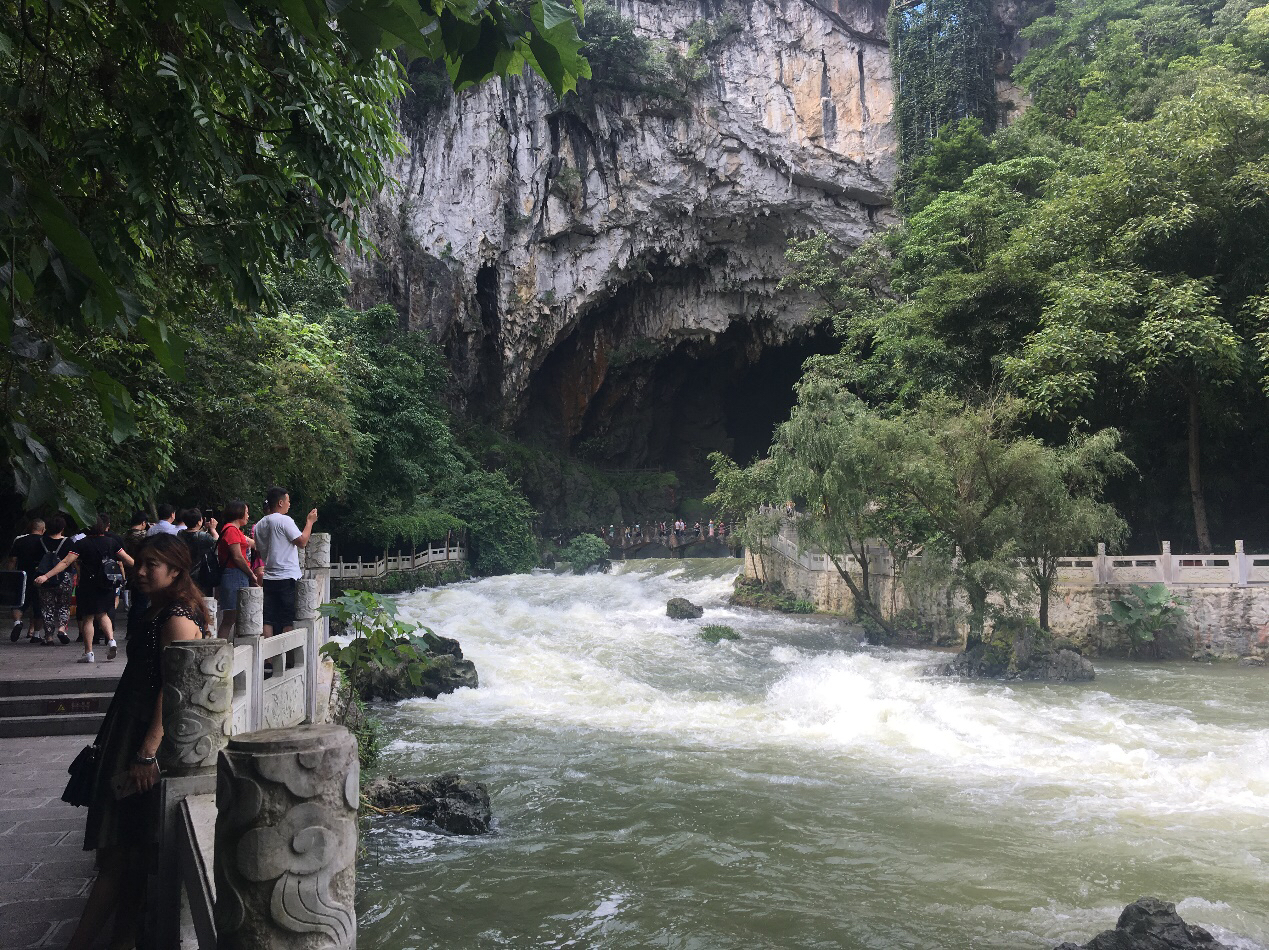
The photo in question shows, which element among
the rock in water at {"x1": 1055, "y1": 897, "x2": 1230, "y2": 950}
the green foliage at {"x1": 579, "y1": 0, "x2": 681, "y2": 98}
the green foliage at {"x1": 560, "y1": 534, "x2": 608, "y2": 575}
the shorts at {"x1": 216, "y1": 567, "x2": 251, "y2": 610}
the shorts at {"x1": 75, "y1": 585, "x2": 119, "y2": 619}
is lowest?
the rock in water at {"x1": 1055, "y1": 897, "x2": 1230, "y2": 950}

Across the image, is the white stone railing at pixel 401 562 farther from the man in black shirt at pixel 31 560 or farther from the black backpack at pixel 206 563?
the black backpack at pixel 206 563

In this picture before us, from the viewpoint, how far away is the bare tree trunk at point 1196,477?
16625 millimetres

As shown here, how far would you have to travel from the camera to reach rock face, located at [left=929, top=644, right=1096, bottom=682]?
13203 mm

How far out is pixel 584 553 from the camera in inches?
1199

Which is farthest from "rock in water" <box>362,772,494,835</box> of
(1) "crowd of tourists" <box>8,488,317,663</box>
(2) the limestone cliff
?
(2) the limestone cliff

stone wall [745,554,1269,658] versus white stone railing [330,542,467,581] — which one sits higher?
white stone railing [330,542,467,581]

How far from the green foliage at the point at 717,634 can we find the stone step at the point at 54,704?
38.4 feet

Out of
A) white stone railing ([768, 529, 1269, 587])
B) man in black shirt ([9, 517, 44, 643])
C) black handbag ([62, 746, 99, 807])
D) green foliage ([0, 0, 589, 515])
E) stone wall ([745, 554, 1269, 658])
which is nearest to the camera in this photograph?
green foliage ([0, 0, 589, 515])

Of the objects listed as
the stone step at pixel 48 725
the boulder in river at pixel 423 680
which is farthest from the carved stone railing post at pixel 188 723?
the boulder in river at pixel 423 680

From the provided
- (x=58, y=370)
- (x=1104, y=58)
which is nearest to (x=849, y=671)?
(x=58, y=370)

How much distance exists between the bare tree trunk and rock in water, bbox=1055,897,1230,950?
14.4 metres

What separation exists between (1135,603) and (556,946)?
45.0 ft

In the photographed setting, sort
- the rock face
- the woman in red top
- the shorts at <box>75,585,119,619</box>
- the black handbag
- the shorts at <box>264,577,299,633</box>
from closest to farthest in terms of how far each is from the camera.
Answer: the black handbag, the shorts at <box>264,577,299,633</box>, the woman in red top, the shorts at <box>75,585,119,619</box>, the rock face

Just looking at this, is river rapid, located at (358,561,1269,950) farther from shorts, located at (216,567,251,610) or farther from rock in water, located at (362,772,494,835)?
shorts, located at (216,567,251,610)
